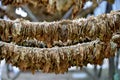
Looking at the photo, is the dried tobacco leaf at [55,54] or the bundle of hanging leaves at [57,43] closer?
the bundle of hanging leaves at [57,43]

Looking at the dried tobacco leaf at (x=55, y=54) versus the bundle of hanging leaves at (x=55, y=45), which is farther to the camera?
the dried tobacco leaf at (x=55, y=54)

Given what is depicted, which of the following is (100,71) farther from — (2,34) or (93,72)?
(2,34)

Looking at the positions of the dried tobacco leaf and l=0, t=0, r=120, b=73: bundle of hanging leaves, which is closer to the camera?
A: l=0, t=0, r=120, b=73: bundle of hanging leaves

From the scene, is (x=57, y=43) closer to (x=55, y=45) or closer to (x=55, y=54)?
(x=55, y=45)

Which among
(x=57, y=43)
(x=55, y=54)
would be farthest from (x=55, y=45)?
(x=55, y=54)

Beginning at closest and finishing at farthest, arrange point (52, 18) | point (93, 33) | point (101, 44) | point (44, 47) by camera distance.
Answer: point (93, 33)
point (101, 44)
point (44, 47)
point (52, 18)

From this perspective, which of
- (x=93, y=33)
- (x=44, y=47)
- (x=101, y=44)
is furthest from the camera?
(x=44, y=47)

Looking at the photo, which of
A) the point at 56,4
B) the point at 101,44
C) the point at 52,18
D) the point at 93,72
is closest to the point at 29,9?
the point at 52,18

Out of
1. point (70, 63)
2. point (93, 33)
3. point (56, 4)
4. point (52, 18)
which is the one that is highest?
point (52, 18)
